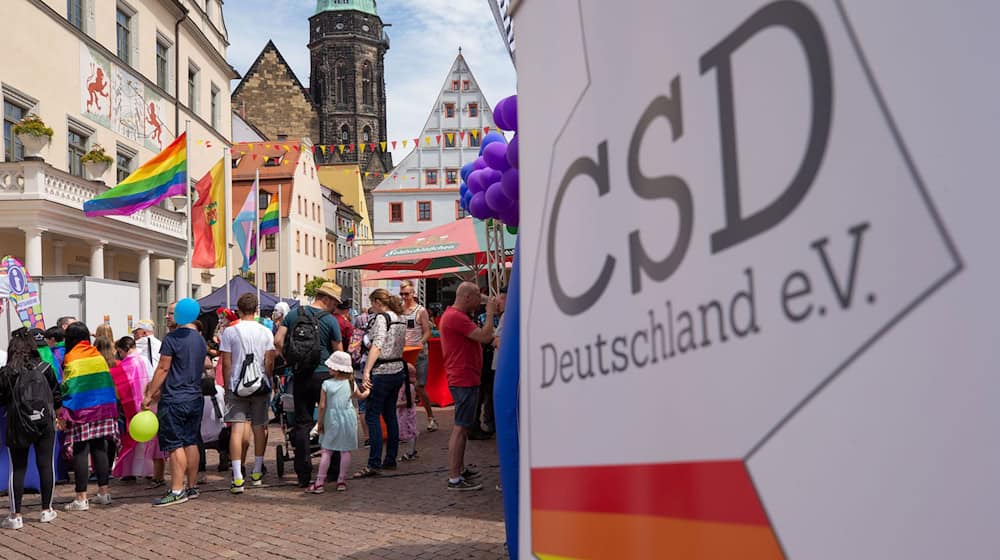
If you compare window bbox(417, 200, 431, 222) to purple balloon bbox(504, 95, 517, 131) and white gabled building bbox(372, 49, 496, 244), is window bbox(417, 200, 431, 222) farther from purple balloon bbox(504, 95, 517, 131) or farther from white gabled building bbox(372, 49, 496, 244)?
purple balloon bbox(504, 95, 517, 131)

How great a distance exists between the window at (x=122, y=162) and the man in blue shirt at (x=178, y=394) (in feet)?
Result: 65.3

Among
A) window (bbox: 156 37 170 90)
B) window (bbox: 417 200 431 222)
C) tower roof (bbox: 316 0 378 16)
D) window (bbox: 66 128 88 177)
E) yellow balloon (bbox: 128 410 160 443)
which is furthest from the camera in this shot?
tower roof (bbox: 316 0 378 16)

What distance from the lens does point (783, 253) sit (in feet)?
3.51

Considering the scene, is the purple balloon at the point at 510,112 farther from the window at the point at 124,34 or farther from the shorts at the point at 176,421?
the window at the point at 124,34

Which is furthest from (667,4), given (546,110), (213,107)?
(213,107)

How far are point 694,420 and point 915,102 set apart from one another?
526 mm

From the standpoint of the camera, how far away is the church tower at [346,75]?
91.0 metres

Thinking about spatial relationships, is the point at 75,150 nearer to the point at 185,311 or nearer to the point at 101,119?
the point at 101,119

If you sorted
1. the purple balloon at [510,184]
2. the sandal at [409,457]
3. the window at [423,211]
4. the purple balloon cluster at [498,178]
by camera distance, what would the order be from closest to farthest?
the purple balloon at [510,184]
the purple balloon cluster at [498,178]
the sandal at [409,457]
the window at [423,211]

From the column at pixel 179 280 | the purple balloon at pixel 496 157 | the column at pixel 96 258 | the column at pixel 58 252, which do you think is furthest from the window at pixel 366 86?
the purple balloon at pixel 496 157

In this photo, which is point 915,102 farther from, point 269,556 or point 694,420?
point 269,556

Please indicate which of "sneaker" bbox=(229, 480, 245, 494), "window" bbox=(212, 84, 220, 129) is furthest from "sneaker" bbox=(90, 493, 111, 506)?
"window" bbox=(212, 84, 220, 129)

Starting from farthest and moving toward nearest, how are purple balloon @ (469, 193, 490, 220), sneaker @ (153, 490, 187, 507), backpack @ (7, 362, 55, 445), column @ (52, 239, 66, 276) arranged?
column @ (52, 239, 66, 276) → sneaker @ (153, 490, 187, 507) → purple balloon @ (469, 193, 490, 220) → backpack @ (7, 362, 55, 445)

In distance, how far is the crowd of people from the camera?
629 centimetres
